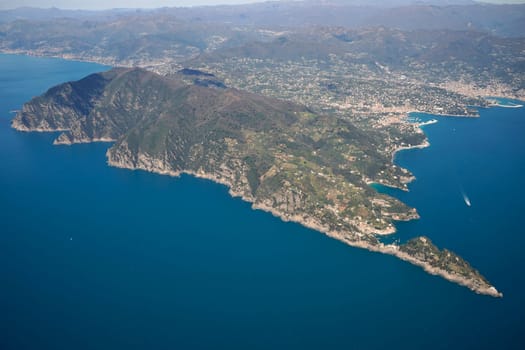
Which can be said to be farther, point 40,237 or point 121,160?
point 121,160

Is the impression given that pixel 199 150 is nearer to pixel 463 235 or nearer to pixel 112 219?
pixel 112 219

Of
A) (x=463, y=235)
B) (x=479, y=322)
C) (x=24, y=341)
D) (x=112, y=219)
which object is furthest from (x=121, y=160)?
(x=479, y=322)

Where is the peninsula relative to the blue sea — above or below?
above

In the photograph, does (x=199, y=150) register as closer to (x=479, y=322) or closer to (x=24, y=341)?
(x=24, y=341)

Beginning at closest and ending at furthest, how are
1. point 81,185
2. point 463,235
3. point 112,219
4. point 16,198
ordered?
point 463,235, point 112,219, point 16,198, point 81,185

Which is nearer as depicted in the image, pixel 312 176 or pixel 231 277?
pixel 231 277

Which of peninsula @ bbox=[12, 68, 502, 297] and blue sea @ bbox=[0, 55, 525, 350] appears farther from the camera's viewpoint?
peninsula @ bbox=[12, 68, 502, 297]

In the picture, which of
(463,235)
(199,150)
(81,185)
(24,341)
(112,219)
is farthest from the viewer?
(199,150)
